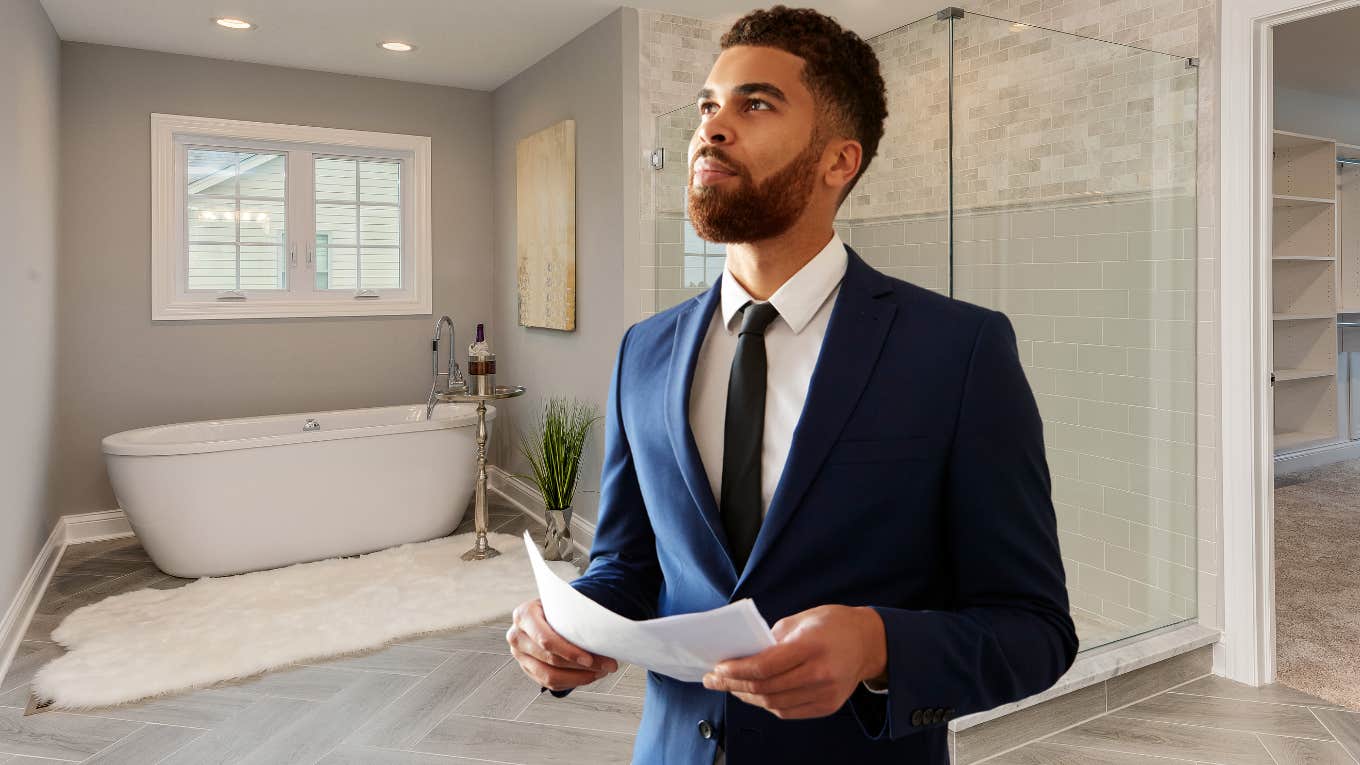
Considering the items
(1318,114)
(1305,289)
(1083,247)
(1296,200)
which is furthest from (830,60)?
(1318,114)

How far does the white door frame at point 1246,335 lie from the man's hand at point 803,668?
2.61 m

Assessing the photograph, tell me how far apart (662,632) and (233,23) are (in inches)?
175

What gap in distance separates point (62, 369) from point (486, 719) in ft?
10.6

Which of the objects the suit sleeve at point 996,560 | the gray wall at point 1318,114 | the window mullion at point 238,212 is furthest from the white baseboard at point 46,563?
the gray wall at point 1318,114

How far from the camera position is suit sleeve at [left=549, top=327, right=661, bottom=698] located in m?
1.07

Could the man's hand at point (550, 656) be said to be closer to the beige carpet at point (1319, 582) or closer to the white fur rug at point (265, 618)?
the white fur rug at point (265, 618)

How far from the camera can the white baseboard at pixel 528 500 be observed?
4414 millimetres

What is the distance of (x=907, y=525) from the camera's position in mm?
858

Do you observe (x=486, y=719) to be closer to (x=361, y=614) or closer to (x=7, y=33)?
(x=361, y=614)

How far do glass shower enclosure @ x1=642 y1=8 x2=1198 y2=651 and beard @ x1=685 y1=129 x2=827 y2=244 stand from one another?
165 cm

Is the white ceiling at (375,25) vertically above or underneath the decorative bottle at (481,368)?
above

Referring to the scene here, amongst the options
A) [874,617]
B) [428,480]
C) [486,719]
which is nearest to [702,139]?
[874,617]

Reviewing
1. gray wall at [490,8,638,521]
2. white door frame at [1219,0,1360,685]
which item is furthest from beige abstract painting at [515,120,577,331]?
white door frame at [1219,0,1360,685]

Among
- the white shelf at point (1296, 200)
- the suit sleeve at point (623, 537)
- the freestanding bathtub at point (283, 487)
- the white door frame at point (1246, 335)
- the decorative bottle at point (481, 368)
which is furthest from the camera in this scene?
the white shelf at point (1296, 200)
